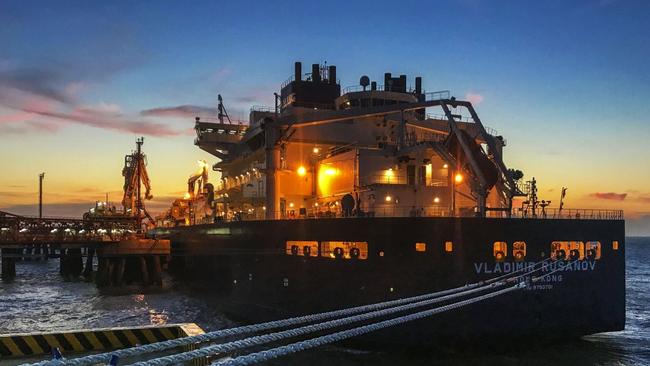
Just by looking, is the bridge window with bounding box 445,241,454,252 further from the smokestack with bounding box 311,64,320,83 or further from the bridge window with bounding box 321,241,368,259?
the smokestack with bounding box 311,64,320,83

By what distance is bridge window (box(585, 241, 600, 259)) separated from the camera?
23.0 metres

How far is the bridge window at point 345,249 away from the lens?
22203 mm

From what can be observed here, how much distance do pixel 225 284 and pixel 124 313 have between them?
6.79 metres

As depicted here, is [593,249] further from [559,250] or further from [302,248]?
[302,248]

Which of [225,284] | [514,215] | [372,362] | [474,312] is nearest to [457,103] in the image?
[514,215]

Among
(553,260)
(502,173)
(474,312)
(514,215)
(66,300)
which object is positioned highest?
(502,173)

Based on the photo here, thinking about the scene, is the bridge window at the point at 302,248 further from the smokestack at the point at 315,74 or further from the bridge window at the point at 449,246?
the smokestack at the point at 315,74

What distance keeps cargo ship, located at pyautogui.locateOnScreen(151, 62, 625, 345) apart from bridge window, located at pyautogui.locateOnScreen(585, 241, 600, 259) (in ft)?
0.17

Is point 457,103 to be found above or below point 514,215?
above

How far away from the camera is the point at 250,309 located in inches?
1083

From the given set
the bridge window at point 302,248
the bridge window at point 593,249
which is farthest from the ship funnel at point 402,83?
the bridge window at point 593,249

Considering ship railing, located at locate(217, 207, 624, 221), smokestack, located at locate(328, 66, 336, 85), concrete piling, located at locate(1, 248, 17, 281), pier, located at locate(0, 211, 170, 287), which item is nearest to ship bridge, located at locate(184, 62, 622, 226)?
ship railing, located at locate(217, 207, 624, 221)

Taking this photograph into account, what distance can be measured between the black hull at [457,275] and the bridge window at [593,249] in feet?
0.64

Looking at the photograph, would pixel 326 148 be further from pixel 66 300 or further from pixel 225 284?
pixel 66 300
